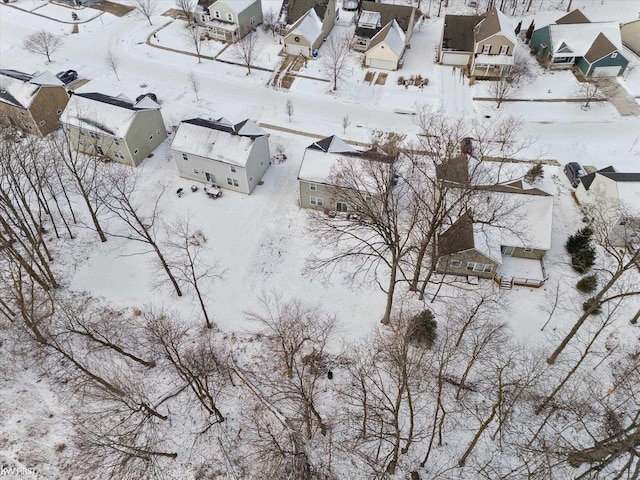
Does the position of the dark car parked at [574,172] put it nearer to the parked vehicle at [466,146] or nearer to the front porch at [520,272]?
the parked vehicle at [466,146]

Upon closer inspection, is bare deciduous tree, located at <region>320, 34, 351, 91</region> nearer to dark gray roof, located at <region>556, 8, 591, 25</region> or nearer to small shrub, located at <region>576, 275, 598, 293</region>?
dark gray roof, located at <region>556, 8, 591, 25</region>

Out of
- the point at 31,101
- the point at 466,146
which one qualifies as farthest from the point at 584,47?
the point at 31,101

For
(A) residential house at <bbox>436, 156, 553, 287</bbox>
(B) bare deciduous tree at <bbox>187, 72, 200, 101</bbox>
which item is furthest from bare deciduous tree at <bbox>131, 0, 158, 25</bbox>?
(A) residential house at <bbox>436, 156, 553, 287</bbox>

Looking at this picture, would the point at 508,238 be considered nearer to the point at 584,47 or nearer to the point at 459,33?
the point at 459,33

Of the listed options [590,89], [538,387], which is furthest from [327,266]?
[590,89]

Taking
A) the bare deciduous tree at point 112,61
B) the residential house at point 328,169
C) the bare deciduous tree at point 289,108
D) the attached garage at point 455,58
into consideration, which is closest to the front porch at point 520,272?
the residential house at point 328,169

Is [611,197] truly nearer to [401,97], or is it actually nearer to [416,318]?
[416,318]
